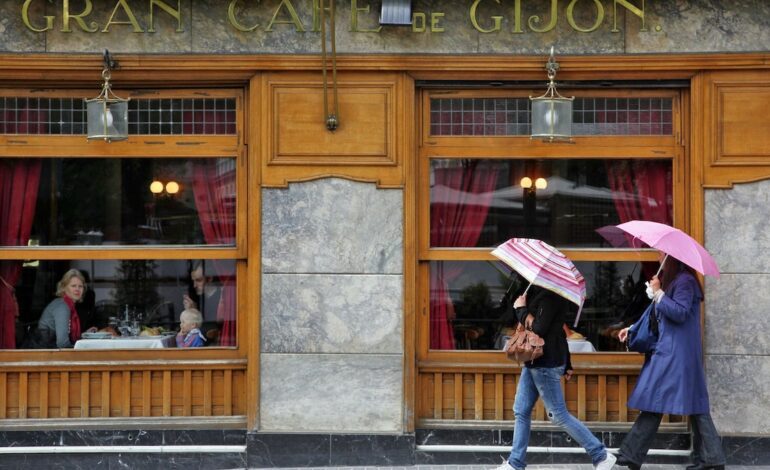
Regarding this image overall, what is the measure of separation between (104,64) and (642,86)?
4.54 m

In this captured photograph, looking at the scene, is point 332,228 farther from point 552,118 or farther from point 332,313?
point 552,118

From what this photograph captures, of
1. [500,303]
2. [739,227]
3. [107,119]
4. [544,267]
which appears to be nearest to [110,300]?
[107,119]

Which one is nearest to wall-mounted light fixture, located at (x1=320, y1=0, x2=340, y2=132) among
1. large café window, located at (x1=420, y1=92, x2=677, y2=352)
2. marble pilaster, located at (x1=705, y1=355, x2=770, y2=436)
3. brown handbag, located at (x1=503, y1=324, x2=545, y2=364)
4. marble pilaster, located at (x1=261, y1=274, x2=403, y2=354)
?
large café window, located at (x1=420, y1=92, x2=677, y2=352)

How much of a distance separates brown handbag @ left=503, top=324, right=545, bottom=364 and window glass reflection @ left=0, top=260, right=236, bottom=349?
100 inches

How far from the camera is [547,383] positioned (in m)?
8.82

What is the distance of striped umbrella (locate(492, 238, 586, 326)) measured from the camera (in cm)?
870

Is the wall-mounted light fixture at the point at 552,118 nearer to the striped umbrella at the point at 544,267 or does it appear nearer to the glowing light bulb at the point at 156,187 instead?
the striped umbrella at the point at 544,267

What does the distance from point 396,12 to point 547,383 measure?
3.27 meters

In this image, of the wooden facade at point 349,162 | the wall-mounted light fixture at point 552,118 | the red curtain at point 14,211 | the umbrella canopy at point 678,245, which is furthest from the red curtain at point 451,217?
the red curtain at point 14,211

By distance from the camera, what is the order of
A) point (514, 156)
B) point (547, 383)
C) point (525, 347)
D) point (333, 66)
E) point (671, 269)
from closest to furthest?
point (525, 347)
point (547, 383)
point (671, 269)
point (333, 66)
point (514, 156)

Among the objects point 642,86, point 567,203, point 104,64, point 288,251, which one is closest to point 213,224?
point 288,251

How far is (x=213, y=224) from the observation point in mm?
9852

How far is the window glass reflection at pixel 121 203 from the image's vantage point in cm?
983

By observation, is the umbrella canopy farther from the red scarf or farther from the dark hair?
the red scarf
